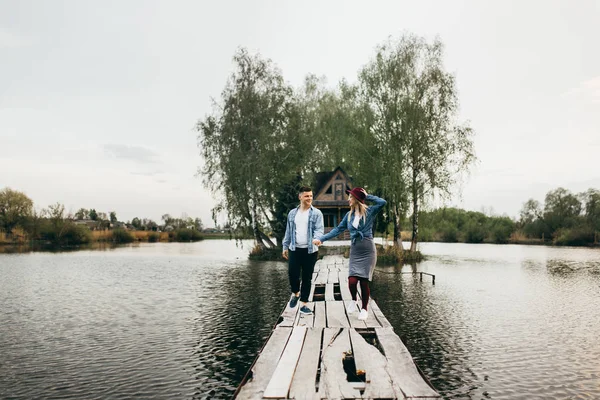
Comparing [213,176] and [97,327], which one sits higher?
[213,176]

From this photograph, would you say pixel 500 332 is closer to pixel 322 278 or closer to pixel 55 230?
pixel 322 278

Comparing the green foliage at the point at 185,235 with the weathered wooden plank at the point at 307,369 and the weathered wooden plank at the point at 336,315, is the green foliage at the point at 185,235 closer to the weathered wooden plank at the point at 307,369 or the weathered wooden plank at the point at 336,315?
the weathered wooden plank at the point at 336,315

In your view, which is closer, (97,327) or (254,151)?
(97,327)

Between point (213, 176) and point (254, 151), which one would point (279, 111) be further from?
point (213, 176)

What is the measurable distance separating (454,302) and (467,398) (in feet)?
27.9

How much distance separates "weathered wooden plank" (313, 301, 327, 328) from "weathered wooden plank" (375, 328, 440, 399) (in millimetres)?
1066

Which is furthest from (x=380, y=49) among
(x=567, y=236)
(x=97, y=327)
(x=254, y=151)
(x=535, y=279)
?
(x=567, y=236)

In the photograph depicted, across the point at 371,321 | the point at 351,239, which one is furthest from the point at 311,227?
the point at 371,321

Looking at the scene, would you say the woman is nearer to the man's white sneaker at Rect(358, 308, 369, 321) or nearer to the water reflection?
the man's white sneaker at Rect(358, 308, 369, 321)

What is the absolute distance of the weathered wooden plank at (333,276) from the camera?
44.1 feet

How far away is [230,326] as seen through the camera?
10.6 m

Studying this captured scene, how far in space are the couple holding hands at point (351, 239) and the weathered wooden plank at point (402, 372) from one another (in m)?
1.48

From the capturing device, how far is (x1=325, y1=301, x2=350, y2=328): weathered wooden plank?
737 cm

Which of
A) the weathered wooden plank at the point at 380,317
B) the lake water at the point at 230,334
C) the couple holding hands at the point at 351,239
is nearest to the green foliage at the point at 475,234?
the lake water at the point at 230,334
